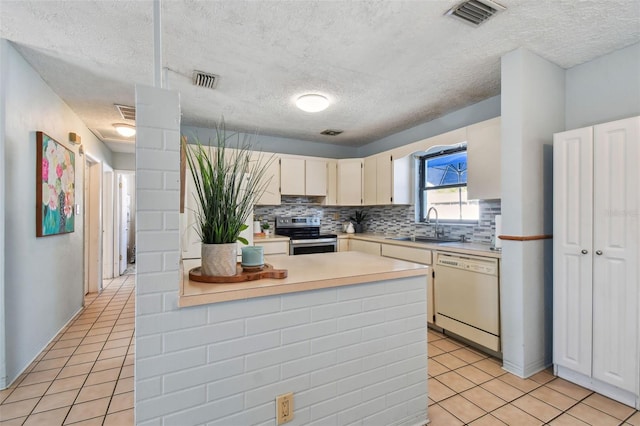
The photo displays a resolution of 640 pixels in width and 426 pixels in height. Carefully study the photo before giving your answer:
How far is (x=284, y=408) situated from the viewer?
4.35 feet

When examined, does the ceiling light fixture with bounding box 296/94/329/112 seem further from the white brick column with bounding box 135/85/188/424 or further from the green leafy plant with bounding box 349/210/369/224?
the green leafy plant with bounding box 349/210/369/224

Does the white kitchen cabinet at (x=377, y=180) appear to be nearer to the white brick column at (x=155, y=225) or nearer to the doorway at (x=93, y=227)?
the white brick column at (x=155, y=225)

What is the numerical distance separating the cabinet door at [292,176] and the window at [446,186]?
1686 mm

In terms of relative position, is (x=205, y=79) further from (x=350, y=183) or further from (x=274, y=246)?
(x=350, y=183)

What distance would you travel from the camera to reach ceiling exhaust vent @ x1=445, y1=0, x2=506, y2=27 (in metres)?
1.71

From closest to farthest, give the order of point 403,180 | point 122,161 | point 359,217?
point 403,180, point 359,217, point 122,161

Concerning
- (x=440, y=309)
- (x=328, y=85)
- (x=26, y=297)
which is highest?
(x=328, y=85)

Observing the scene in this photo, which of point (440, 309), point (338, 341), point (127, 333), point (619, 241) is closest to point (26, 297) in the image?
point (127, 333)

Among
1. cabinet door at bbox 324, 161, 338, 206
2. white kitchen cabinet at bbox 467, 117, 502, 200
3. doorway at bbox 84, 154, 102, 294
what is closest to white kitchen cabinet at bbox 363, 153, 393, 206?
cabinet door at bbox 324, 161, 338, 206

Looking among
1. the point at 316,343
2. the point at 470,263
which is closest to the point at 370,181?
the point at 470,263

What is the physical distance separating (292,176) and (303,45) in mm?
2376

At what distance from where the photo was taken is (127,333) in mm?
3025

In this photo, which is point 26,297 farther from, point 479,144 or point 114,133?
point 479,144

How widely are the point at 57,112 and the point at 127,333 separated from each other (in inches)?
91.7
